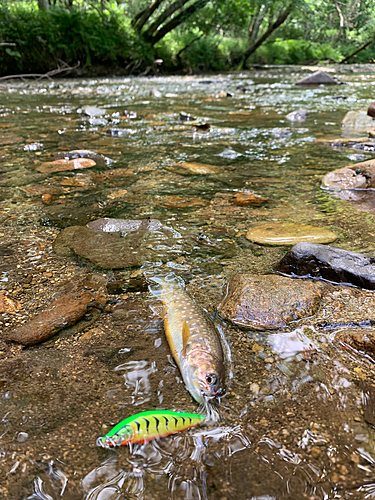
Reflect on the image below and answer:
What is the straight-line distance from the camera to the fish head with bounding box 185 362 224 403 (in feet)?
4.66

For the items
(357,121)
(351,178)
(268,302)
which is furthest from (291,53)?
(268,302)

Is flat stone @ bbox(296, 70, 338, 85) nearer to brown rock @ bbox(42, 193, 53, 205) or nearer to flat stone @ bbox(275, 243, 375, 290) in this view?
brown rock @ bbox(42, 193, 53, 205)

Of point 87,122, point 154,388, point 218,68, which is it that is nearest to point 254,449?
point 154,388

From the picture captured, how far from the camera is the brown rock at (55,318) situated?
1.74m

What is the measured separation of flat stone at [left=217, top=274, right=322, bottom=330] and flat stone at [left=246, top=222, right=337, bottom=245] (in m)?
0.59

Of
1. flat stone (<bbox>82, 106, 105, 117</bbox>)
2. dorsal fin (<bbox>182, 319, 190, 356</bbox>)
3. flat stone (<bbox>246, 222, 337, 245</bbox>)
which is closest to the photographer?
dorsal fin (<bbox>182, 319, 190, 356</bbox>)

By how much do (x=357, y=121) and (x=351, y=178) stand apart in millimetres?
3539

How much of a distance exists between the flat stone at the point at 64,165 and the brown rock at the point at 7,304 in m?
2.45

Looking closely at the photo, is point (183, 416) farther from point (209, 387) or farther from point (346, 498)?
point (346, 498)

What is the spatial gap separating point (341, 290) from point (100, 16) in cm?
2090

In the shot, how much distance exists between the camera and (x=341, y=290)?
2061 millimetres

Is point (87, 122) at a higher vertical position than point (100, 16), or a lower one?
lower

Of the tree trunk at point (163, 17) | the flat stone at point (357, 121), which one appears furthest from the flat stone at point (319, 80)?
the tree trunk at point (163, 17)

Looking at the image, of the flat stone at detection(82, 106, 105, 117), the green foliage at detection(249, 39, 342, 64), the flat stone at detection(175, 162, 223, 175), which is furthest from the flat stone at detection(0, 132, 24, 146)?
the green foliage at detection(249, 39, 342, 64)
